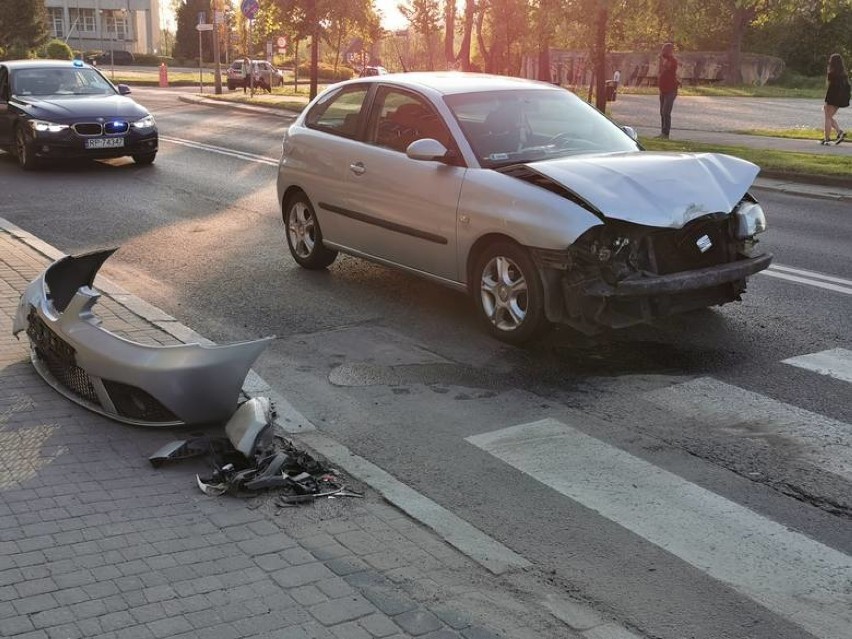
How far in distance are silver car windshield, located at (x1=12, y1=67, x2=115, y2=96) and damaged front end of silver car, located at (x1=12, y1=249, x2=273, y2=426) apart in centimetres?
1253

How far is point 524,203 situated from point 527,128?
122cm

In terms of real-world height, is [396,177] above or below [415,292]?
above

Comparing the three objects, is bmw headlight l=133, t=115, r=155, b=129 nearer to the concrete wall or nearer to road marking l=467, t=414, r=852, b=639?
road marking l=467, t=414, r=852, b=639

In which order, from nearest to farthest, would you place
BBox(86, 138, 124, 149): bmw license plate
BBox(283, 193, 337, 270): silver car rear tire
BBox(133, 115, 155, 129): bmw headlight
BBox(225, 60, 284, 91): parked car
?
BBox(283, 193, 337, 270): silver car rear tire → BBox(86, 138, 124, 149): bmw license plate → BBox(133, 115, 155, 129): bmw headlight → BBox(225, 60, 284, 91): parked car

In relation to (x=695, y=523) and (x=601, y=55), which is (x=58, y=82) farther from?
(x=695, y=523)

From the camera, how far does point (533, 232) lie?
21.0 feet

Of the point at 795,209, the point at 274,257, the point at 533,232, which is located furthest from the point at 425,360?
the point at 795,209

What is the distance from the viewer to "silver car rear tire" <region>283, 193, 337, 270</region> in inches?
355

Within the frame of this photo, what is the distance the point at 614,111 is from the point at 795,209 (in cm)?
2015

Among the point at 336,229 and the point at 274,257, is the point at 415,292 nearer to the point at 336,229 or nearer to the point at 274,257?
the point at 336,229

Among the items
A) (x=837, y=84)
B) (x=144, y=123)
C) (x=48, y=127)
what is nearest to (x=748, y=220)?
(x=144, y=123)

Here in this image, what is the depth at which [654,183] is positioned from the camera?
6492 millimetres

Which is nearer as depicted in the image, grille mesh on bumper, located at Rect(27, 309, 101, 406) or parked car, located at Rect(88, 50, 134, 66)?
grille mesh on bumper, located at Rect(27, 309, 101, 406)

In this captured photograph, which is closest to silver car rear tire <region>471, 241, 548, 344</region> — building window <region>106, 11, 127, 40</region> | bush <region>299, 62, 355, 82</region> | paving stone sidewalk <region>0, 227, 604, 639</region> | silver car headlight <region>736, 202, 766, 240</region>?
silver car headlight <region>736, 202, 766, 240</region>
